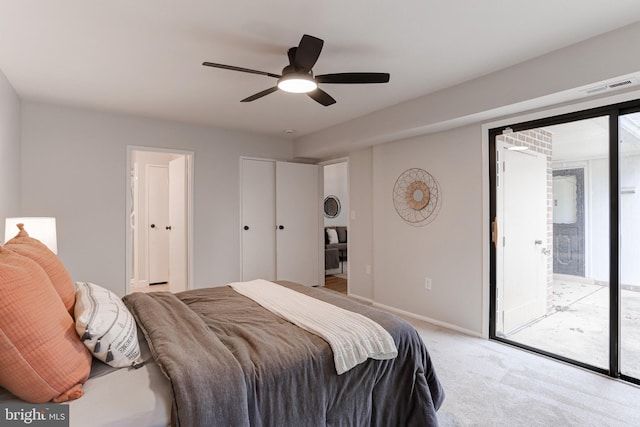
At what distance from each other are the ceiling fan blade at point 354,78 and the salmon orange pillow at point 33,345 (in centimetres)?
191

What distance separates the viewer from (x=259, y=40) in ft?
7.50

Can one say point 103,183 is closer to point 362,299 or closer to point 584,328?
point 362,299

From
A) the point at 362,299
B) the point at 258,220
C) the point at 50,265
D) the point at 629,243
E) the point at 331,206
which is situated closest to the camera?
the point at 50,265

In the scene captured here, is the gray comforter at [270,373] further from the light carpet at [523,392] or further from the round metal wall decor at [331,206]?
the round metal wall decor at [331,206]

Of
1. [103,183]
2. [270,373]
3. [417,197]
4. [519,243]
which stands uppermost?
[103,183]

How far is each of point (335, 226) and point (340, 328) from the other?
20.0ft

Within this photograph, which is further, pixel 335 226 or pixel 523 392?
pixel 335 226

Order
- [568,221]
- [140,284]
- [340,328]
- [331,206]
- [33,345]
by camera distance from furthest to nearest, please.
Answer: [331,206] < [140,284] < [568,221] < [340,328] < [33,345]

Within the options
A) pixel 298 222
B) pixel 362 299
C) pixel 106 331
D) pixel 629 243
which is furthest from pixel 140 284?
pixel 629 243

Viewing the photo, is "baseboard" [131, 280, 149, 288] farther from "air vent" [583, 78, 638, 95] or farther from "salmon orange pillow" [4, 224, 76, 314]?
"air vent" [583, 78, 638, 95]

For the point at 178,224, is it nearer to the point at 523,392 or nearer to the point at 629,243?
the point at 523,392

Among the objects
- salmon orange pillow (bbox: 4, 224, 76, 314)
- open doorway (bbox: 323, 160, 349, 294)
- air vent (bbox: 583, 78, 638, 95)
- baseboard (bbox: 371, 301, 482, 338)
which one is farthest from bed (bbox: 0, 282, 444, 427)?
open doorway (bbox: 323, 160, 349, 294)

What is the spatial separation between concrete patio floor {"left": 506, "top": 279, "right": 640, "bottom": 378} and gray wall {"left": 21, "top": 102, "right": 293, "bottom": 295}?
3.74 m

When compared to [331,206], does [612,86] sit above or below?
above
